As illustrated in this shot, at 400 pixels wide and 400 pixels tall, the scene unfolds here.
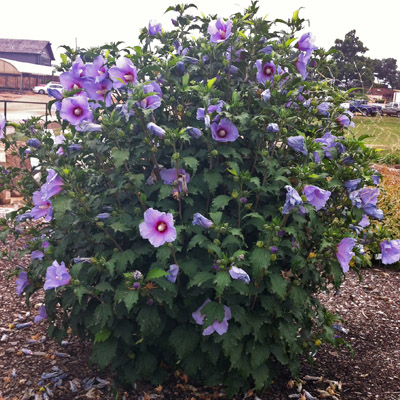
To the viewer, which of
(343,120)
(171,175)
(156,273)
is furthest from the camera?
(343,120)

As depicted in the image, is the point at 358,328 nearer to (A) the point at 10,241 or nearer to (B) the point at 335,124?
(B) the point at 335,124

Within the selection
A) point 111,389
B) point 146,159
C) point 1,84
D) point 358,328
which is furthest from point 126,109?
point 1,84

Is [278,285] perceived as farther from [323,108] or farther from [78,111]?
[78,111]

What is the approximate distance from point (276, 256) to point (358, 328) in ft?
6.12

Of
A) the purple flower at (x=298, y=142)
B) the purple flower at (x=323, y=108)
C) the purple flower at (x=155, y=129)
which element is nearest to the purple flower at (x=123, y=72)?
the purple flower at (x=155, y=129)

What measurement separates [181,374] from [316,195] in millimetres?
1473

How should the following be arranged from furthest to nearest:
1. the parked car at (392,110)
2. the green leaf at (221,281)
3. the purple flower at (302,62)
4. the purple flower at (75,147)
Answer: the parked car at (392,110), the purple flower at (302,62), the purple flower at (75,147), the green leaf at (221,281)

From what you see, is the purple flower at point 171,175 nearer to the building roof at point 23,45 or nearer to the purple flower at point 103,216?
the purple flower at point 103,216

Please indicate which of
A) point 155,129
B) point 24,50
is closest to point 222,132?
point 155,129

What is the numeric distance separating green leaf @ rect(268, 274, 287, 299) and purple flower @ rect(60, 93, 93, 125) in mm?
1333

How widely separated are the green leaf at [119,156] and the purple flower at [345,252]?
4.00 ft

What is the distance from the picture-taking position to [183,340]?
2.67 metres

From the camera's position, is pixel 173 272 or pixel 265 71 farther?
pixel 265 71

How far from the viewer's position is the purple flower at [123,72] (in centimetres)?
269
